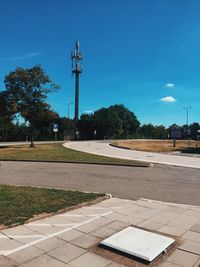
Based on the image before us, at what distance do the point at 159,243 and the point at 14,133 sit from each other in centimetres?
7141

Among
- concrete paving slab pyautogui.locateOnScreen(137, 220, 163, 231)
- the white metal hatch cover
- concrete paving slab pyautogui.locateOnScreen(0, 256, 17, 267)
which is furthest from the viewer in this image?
concrete paving slab pyautogui.locateOnScreen(137, 220, 163, 231)

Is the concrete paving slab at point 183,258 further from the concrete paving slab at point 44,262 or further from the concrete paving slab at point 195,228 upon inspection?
the concrete paving slab at point 44,262

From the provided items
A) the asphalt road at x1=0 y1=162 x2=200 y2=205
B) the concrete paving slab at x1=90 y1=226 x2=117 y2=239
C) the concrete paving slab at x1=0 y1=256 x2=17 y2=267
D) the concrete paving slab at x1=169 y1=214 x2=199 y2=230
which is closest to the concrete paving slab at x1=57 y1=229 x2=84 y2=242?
the concrete paving slab at x1=90 y1=226 x2=117 y2=239

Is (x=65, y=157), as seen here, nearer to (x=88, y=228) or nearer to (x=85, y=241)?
(x=88, y=228)

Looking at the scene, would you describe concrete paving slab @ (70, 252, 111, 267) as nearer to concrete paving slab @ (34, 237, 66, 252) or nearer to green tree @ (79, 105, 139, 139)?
concrete paving slab @ (34, 237, 66, 252)

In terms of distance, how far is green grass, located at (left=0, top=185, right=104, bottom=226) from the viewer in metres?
7.13

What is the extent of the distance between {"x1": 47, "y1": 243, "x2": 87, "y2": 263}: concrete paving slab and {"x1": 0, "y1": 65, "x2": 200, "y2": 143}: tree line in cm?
3093

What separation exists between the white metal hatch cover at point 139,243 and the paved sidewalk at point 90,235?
0.17 m

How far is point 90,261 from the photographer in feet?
16.2

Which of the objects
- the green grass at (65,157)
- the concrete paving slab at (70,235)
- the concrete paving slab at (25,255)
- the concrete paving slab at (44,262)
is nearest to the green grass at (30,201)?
the concrete paving slab at (70,235)

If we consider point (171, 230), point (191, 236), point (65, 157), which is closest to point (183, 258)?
point (191, 236)

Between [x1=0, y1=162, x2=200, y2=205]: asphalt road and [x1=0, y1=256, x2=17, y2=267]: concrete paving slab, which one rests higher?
[x1=0, y1=256, x2=17, y2=267]: concrete paving slab

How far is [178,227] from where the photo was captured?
6.89 meters

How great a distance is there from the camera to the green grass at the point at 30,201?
7.13 metres
